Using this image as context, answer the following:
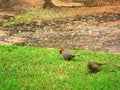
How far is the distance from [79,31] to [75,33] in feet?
1.00

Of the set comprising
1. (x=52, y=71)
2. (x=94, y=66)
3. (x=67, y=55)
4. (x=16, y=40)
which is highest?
(x=94, y=66)

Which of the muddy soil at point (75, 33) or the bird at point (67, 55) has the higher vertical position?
the bird at point (67, 55)

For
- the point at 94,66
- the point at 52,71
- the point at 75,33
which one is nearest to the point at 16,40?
the point at 75,33

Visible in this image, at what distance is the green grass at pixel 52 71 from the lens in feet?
31.8

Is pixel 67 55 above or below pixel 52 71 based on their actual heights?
above

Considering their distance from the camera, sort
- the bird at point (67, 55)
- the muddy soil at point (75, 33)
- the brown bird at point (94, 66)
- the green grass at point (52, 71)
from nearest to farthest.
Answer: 1. the green grass at point (52, 71)
2. the brown bird at point (94, 66)
3. the bird at point (67, 55)
4. the muddy soil at point (75, 33)

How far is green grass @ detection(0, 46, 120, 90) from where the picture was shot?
31.8ft

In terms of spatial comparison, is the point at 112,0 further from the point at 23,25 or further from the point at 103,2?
the point at 23,25

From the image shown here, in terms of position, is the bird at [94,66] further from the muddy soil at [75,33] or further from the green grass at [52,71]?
the muddy soil at [75,33]

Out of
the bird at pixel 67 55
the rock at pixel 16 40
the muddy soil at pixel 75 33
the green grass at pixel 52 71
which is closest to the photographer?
the green grass at pixel 52 71

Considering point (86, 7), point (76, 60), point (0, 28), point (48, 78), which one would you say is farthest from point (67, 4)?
point (48, 78)

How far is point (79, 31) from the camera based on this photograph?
620 inches

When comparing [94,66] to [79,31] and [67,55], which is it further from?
[79,31]

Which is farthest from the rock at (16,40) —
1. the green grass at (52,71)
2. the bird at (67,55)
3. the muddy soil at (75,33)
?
the bird at (67,55)
